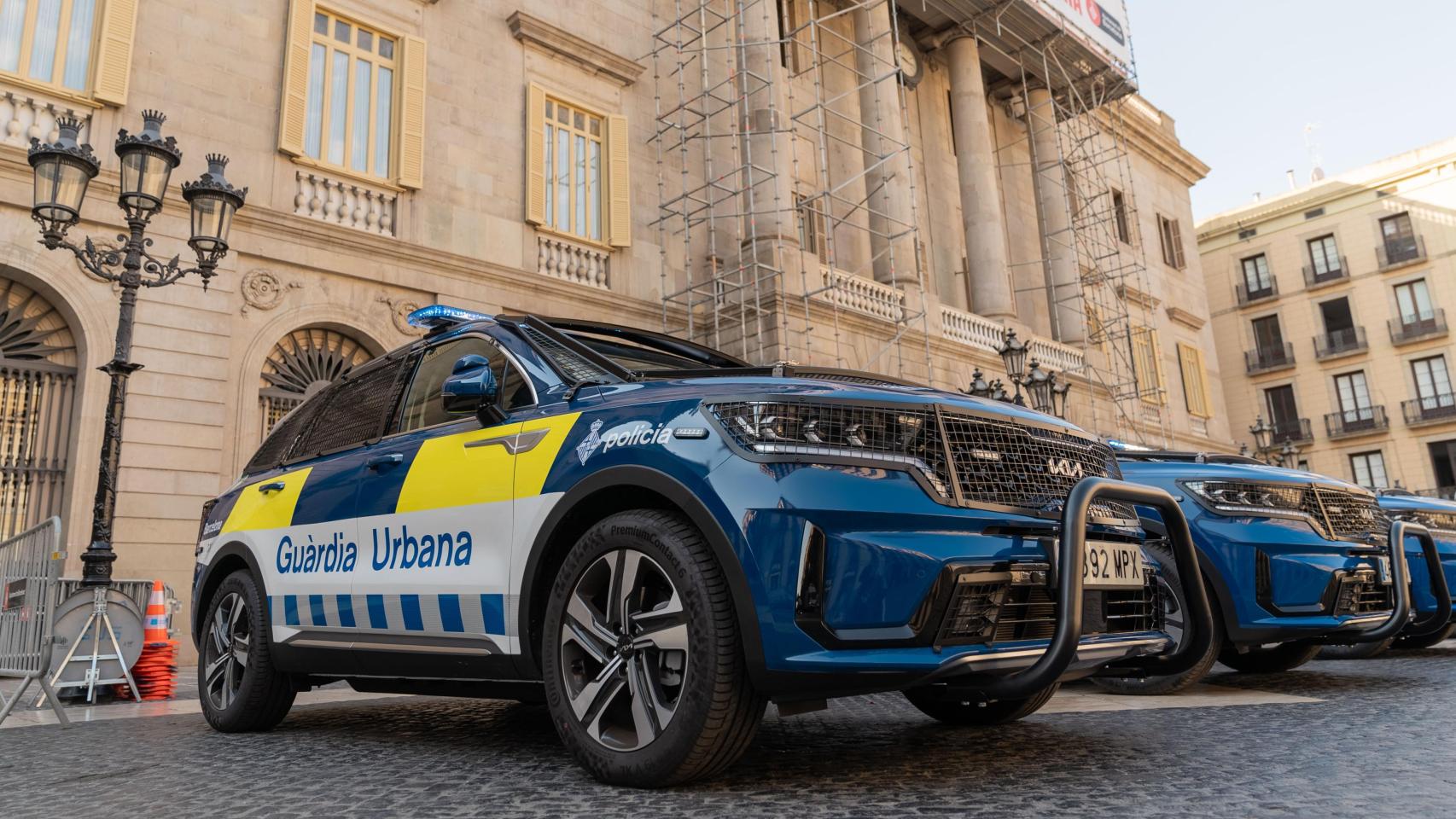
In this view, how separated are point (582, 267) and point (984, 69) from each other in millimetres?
15536

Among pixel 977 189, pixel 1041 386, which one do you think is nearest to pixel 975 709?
pixel 1041 386

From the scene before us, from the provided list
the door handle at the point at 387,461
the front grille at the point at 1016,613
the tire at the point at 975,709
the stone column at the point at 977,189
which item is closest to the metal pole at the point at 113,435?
the door handle at the point at 387,461

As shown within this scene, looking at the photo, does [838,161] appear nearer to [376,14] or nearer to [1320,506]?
[376,14]

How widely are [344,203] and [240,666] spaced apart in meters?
9.37

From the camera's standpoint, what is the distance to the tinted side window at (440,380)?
3.87 meters

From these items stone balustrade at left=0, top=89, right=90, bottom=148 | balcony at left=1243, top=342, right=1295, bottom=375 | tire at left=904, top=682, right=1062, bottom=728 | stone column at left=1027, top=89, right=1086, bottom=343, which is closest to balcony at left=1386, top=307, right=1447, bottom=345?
balcony at left=1243, top=342, right=1295, bottom=375

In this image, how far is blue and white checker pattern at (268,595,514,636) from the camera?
345cm

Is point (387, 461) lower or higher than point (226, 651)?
higher

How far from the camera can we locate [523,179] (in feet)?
48.3

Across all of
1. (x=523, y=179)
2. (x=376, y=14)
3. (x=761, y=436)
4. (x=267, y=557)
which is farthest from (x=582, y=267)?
(x=761, y=436)

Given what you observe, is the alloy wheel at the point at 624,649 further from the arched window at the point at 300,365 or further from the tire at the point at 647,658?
the arched window at the point at 300,365

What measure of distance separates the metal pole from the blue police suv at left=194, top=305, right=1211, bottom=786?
4589mm

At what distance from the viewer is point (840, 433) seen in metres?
2.82

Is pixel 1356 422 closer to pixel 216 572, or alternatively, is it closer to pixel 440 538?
pixel 216 572
